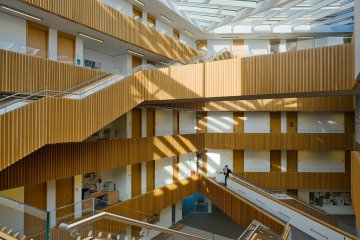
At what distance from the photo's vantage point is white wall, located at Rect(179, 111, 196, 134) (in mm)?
26016

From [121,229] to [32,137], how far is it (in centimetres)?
477

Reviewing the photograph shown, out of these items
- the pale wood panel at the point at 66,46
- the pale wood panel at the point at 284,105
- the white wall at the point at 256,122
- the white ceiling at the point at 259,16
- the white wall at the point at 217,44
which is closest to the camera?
the pale wood panel at the point at 66,46

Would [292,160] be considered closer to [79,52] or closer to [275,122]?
[275,122]

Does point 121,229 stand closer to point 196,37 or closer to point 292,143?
point 292,143

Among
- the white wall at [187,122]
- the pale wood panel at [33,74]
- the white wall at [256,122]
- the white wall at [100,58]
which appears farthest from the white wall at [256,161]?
the pale wood panel at [33,74]

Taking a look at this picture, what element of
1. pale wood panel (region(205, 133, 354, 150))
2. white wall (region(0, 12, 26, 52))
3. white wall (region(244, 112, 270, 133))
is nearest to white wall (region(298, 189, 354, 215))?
pale wood panel (region(205, 133, 354, 150))

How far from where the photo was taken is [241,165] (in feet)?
89.1

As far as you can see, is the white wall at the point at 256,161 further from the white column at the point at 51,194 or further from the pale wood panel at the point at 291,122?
the white column at the point at 51,194

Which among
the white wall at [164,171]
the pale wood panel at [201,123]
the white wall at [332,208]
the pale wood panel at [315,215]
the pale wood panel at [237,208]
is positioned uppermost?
the pale wood panel at [201,123]

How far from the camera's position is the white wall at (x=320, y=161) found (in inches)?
1032

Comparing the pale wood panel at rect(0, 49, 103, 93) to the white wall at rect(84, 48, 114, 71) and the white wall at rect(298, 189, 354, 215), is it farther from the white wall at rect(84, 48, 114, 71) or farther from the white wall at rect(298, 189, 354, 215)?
the white wall at rect(298, 189, 354, 215)

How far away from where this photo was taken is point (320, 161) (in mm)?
26422

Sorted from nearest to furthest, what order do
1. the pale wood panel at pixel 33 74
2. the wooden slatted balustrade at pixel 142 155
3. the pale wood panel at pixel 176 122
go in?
1. the pale wood panel at pixel 33 74
2. the wooden slatted balustrade at pixel 142 155
3. the pale wood panel at pixel 176 122

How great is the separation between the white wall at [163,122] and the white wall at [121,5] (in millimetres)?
7956
